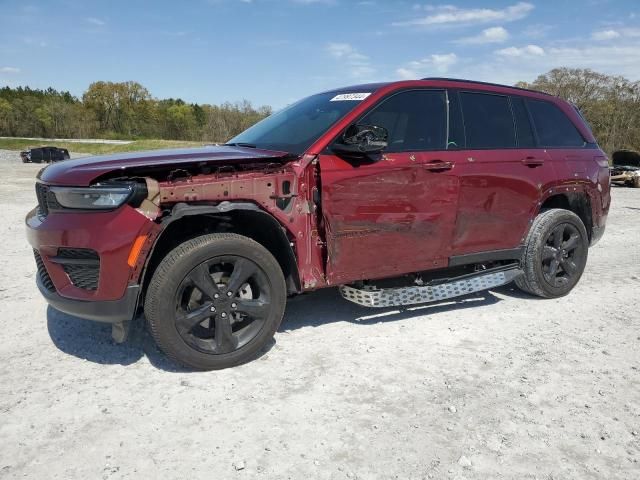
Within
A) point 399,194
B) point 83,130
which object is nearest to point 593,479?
point 399,194

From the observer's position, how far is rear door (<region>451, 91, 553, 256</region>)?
4.16 m

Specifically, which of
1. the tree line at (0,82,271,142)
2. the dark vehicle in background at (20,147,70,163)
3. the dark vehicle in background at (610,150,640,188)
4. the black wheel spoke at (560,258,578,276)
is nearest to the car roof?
the black wheel spoke at (560,258,578,276)

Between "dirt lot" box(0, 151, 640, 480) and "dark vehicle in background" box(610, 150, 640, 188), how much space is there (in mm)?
15931

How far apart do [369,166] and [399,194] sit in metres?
0.34

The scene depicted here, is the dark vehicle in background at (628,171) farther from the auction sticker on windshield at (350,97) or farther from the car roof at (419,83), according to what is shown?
the auction sticker on windshield at (350,97)

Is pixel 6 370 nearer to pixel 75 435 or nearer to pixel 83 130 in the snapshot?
pixel 75 435

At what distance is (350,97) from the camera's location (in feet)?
13.1

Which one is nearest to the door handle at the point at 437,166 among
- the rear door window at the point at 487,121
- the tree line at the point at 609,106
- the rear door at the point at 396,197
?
the rear door at the point at 396,197

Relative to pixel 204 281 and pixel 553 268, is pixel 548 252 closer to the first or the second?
pixel 553 268

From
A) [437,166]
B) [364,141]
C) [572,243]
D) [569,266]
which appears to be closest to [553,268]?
[569,266]

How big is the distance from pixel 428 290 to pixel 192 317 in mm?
1961

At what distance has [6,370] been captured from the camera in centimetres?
327

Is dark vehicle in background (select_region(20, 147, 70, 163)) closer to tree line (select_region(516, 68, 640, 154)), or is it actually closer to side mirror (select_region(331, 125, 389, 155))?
tree line (select_region(516, 68, 640, 154))

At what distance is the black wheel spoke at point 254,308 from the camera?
329cm
